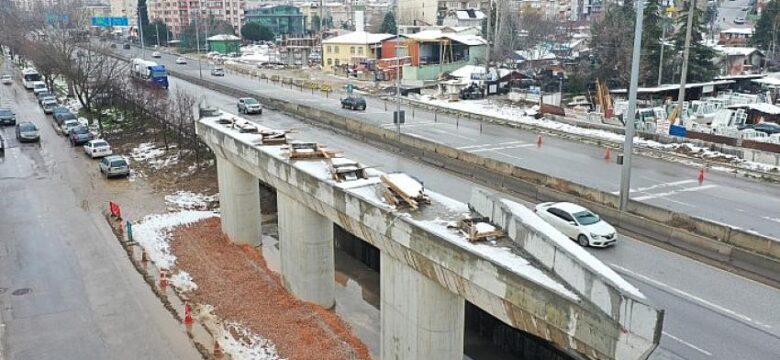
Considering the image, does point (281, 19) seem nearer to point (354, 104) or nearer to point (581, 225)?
point (354, 104)

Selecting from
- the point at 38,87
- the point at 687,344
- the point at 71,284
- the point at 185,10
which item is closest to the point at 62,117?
the point at 38,87

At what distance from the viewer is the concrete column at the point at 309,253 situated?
69.1ft

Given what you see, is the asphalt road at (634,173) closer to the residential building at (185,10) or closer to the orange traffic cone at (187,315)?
the orange traffic cone at (187,315)

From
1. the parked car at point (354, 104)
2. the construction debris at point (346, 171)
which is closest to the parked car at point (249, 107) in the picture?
the parked car at point (354, 104)

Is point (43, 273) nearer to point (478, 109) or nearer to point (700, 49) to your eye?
point (478, 109)

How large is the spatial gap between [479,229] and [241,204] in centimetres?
1516

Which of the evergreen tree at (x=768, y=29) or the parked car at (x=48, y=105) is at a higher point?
the evergreen tree at (x=768, y=29)

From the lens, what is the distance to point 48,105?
59.9 meters

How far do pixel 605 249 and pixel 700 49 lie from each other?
5179 centimetres

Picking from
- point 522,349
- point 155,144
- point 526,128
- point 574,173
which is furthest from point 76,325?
point 526,128

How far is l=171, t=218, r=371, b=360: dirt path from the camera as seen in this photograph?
728 inches

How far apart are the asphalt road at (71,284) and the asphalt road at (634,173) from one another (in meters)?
18.1

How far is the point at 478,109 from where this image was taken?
184 ft

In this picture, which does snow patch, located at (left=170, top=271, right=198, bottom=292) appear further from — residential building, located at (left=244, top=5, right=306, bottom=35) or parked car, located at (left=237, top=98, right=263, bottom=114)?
residential building, located at (left=244, top=5, right=306, bottom=35)
